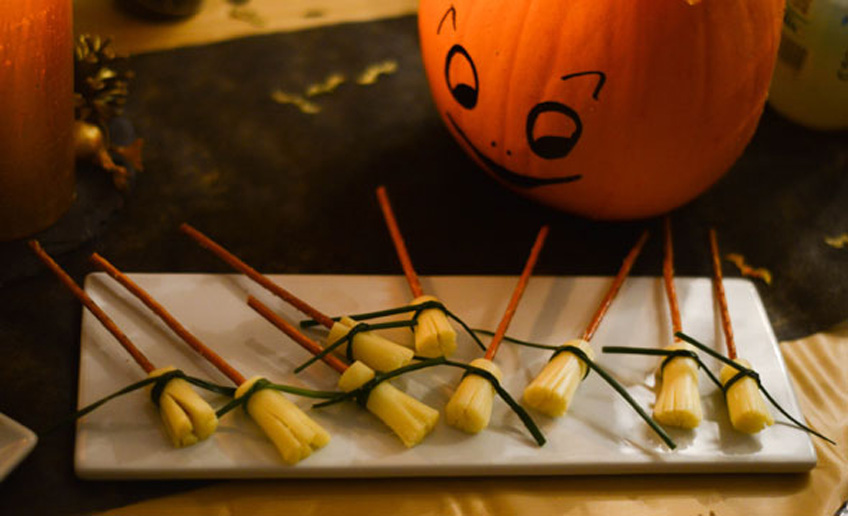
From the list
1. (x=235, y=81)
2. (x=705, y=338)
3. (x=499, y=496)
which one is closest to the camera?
(x=499, y=496)

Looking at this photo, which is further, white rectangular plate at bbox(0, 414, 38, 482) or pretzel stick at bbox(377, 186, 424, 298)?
pretzel stick at bbox(377, 186, 424, 298)

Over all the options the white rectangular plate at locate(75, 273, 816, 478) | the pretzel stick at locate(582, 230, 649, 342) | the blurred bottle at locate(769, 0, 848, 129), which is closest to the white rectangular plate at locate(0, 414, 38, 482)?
the white rectangular plate at locate(75, 273, 816, 478)

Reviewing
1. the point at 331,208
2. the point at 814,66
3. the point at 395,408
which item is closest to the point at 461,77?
the point at 331,208

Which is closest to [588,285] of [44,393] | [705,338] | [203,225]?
[705,338]

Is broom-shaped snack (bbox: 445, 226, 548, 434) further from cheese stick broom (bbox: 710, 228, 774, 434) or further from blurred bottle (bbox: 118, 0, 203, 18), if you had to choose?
blurred bottle (bbox: 118, 0, 203, 18)

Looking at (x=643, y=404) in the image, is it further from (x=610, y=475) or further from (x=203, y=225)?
(x=203, y=225)

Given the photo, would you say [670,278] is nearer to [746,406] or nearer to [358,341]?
[746,406]
